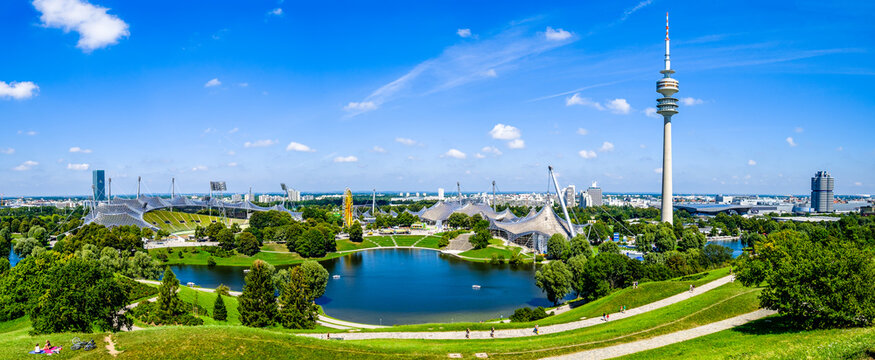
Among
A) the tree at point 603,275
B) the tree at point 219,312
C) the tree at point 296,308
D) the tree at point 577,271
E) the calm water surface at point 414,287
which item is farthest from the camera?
the tree at point 577,271

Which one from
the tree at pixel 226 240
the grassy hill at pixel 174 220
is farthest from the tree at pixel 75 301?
the grassy hill at pixel 174 220

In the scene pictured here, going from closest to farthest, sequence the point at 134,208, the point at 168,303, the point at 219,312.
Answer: the point at 168,303 < the point at 219,312 < the point at 134,208

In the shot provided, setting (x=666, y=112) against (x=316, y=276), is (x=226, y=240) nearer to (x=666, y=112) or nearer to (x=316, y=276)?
(x=316, y=276)

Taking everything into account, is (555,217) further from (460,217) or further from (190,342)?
(190,342)

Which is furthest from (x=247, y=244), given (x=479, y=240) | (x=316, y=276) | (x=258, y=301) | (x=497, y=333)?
(x=497, y=333)

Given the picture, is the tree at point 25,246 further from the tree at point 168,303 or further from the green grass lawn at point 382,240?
the tree at point 168,303

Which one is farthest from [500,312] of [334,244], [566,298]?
[334,244]
